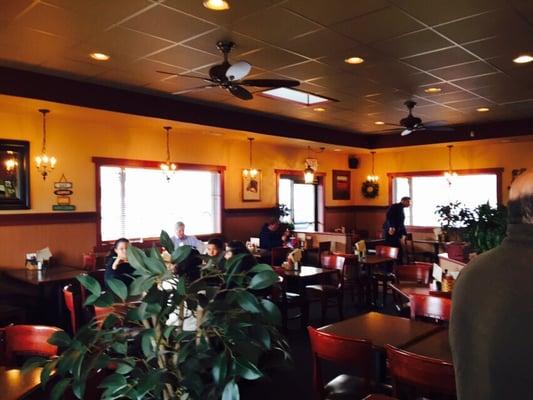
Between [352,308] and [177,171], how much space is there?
3.90 metres

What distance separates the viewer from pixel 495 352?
1158mm

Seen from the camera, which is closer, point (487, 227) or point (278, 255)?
point (487, 227)

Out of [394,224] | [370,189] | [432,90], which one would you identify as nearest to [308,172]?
[370,189]

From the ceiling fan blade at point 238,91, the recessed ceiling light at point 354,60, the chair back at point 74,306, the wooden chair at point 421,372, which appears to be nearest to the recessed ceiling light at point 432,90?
the recessed ceiling light at point 354,60

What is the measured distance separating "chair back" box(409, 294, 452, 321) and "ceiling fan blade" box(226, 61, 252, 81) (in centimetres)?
239

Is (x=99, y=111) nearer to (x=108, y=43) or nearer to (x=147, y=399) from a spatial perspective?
(x=108, y=43)

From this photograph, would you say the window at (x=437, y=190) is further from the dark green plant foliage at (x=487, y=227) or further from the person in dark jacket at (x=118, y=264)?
the person in dark jacket at (x=118, y=264)

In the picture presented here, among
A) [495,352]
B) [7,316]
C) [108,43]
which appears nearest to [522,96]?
[108,43]

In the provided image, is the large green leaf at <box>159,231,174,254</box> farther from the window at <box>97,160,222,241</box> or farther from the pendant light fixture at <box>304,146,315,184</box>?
the pendant light fixture at <box>304,146,315,184</box>

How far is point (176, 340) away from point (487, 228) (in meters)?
3.68

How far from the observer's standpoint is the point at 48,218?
6.84m

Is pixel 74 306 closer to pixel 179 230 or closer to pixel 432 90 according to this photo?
pixel 179 230

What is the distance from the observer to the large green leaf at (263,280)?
1.36 metres

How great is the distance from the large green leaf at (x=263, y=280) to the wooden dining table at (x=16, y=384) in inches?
54.7
